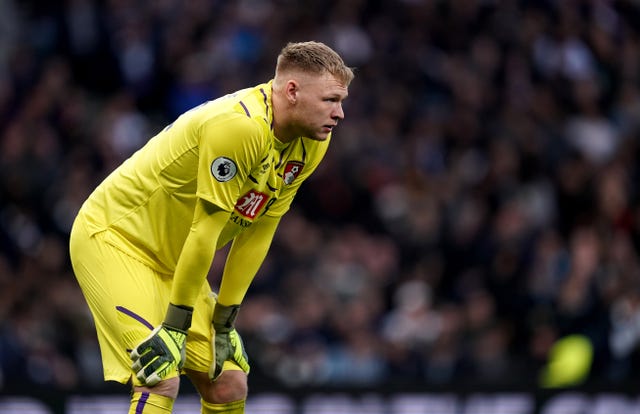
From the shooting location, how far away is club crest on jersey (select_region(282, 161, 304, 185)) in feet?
20.3

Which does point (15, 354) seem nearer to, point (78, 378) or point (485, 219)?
point (78, 378)

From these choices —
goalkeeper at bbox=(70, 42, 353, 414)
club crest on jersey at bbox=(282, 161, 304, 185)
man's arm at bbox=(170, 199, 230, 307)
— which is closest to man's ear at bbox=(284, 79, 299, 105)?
goalkeeper at bbox=(70, 42, 353, 414)

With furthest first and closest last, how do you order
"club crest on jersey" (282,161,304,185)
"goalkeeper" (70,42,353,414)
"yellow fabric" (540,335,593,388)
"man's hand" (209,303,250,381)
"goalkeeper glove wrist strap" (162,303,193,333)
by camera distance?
"yellow fabric" (540,335,593,388)
"man's hand" (209,303,250,381)
"club crest on jersey" (282,161,304,185)
"goalkeeper glove wrist strap" (162,303,193,333)
"goalkeeper" (70,42,353,414)

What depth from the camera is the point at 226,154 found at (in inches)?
225

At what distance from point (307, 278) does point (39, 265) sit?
7.71 feet

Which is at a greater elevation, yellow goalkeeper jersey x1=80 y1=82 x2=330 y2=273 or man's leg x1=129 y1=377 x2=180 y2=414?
yellow goalkeeper jersey x1=80 y1=82 x2=330 y2=273

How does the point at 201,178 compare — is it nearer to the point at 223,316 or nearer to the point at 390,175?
the point at 223,316

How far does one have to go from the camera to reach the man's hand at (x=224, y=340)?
6.36 metres

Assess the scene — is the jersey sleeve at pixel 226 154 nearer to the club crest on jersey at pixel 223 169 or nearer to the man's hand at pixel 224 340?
the club crest on jersey at pixel 223 169

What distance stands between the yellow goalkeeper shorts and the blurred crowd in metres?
4.00

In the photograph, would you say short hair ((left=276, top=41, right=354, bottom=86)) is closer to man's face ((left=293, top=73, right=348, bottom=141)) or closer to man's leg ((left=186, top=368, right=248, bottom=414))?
man's face ((left=293, top=73, right=348, bottom=141))

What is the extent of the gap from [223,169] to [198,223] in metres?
0.28

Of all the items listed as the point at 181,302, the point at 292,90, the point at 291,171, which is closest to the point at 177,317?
the point at 181,302

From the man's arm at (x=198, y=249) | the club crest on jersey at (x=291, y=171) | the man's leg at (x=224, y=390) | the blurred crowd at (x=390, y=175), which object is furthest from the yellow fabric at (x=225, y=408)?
the blurred crowd at (x=390, y=175)
